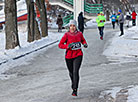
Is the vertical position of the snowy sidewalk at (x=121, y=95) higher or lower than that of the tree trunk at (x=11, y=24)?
lower

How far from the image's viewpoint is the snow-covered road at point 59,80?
7.29 metres

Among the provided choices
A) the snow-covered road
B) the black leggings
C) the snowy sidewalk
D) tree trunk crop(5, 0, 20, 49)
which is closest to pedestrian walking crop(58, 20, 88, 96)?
the black leggings

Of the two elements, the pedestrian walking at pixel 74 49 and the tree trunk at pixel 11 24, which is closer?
the pedestrian walking at pixel 74 49

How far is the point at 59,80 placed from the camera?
361 inches

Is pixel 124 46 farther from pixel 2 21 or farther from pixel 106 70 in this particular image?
pixel 2 21

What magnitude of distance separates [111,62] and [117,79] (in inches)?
130

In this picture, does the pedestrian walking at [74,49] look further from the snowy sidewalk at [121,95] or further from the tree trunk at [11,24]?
the tree trunk at [11,24]

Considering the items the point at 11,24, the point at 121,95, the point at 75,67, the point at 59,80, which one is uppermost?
the point at 11,24

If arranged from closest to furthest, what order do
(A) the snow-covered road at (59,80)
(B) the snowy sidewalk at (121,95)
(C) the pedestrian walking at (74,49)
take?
(B) the snowy sidewalk at (121,95), (C) the pedestrian walking at (74,49), (A) the snow-covered road at (59,80)

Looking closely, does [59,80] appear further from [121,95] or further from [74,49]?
[121,95]

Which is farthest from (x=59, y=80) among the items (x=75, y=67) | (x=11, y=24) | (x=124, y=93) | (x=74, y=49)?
(x=11, y=24)

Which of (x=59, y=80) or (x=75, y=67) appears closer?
(x=75, y=67)

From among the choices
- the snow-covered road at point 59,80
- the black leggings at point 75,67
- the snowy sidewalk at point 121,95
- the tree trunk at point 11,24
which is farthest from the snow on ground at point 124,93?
the tree trunk at point 11,24

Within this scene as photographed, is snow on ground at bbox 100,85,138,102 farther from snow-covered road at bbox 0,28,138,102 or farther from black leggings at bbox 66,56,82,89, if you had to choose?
black leggings at bbox 66,56,82,89
